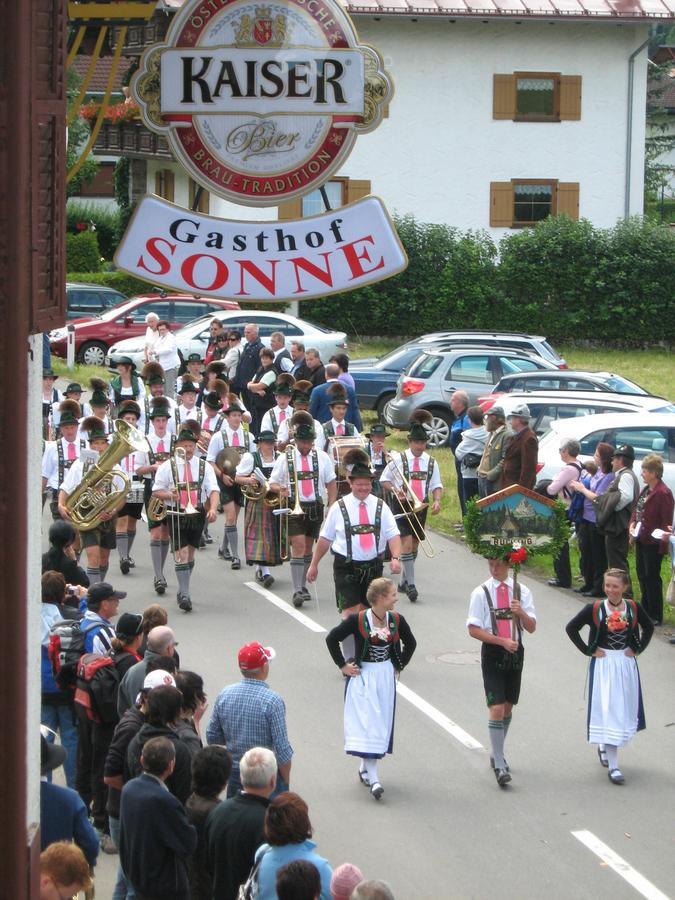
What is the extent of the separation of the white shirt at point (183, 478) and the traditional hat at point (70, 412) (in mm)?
1180

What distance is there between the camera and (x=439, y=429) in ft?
79.0

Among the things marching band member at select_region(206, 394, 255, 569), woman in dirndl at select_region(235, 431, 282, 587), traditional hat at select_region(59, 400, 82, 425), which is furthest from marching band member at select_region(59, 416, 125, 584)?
marching band member at select_region(206, 394, 255, 569)

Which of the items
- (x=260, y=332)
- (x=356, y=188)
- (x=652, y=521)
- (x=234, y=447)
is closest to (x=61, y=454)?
(x=234, y=447)

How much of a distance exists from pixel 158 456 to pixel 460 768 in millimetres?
6617

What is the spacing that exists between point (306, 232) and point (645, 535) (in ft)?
28.3

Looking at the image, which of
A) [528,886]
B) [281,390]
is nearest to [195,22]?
[528,886]

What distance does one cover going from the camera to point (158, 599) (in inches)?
580

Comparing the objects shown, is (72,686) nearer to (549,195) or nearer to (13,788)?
(13,788)

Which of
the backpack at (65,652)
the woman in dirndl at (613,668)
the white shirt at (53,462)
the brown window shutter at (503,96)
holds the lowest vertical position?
the woman in dirndl at (613,668)

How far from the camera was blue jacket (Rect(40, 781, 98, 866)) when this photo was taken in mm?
6605

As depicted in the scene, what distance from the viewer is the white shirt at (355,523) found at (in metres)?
12.0

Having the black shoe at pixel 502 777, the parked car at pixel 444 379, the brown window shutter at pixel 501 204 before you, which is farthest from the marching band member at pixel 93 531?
the brown window shutter at pixel 501 204

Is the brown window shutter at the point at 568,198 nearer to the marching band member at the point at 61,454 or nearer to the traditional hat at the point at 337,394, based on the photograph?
the traditional hat at the point at 337,394

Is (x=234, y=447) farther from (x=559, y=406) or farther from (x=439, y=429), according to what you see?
(x=439, y=429)
